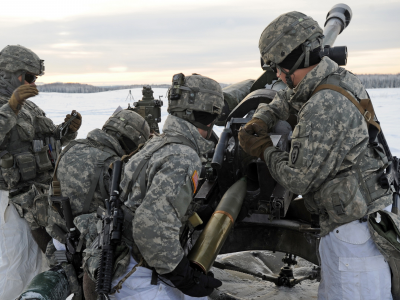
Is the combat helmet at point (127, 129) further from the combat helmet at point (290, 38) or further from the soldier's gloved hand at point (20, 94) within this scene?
the combat helmet at point (290, 38)

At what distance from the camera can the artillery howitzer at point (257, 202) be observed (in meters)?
3.49

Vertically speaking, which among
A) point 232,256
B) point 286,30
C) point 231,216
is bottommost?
point 232,256

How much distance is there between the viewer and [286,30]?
3.04 meters

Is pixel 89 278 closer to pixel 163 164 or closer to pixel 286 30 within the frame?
pixel 163 164

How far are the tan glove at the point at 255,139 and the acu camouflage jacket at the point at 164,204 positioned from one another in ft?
2.03

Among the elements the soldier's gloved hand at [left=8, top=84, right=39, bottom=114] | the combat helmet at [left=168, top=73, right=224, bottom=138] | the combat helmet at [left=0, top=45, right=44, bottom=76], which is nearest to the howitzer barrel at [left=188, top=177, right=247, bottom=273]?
the combat helmet at [left=168, top=73, right=224, bottom=138]

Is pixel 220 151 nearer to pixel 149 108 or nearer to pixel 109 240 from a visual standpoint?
pixel 109 240

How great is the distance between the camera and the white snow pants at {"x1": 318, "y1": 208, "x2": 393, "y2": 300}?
3.04m

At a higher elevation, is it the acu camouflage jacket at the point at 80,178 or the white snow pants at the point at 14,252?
the acu camouflage jacket at the point at 80,178

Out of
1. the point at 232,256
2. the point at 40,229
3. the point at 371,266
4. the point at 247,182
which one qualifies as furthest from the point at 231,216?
the point at 232,256

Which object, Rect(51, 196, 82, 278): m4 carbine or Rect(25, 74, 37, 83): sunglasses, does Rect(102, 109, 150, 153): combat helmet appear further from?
Rect(25, 74, 37, 83): sunglasses

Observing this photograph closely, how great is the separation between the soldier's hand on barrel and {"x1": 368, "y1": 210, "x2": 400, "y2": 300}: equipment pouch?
0.94 m

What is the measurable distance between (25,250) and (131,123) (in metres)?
2.02

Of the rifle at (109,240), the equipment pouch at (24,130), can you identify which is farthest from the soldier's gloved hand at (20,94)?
the rifle at (109,240)
